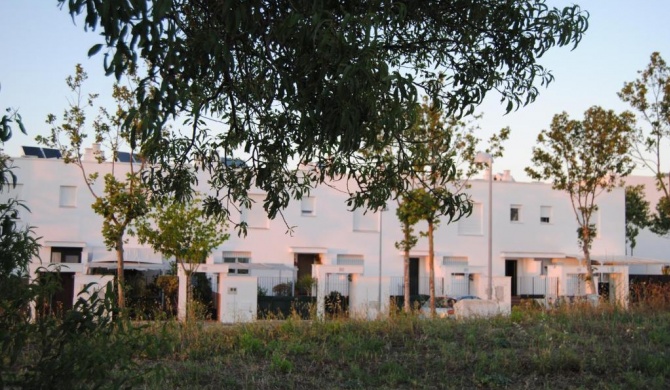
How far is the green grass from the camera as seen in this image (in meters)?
9.19

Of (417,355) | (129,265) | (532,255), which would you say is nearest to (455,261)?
(532,255)

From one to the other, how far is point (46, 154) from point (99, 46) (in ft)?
138

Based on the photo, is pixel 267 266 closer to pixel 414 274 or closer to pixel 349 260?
pixel 349 260

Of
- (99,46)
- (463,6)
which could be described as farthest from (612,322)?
(99,46)

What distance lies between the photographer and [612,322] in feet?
40.1

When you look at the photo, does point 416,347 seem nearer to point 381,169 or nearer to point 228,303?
point 381,169

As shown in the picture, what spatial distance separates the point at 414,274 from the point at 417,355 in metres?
33.1

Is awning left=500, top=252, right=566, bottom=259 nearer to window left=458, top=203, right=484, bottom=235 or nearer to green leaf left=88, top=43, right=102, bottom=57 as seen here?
window left=458, top=203, right=484, bottom=235

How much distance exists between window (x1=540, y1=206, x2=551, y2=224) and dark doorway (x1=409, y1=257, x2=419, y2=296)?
8.30m

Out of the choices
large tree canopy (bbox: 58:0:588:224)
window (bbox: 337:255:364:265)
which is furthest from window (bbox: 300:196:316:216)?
large tree canopy (bbox: 58:0:588:224)

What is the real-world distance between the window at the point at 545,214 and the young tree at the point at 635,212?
11288mm

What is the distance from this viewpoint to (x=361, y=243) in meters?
41.9

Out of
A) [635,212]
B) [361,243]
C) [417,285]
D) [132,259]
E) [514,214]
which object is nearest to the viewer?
[132,259]

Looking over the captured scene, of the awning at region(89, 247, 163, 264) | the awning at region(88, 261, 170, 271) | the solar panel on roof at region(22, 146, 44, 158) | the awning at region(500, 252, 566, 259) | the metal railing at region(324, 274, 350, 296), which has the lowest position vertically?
the metal railing at region(324, 274, 350, 296)
